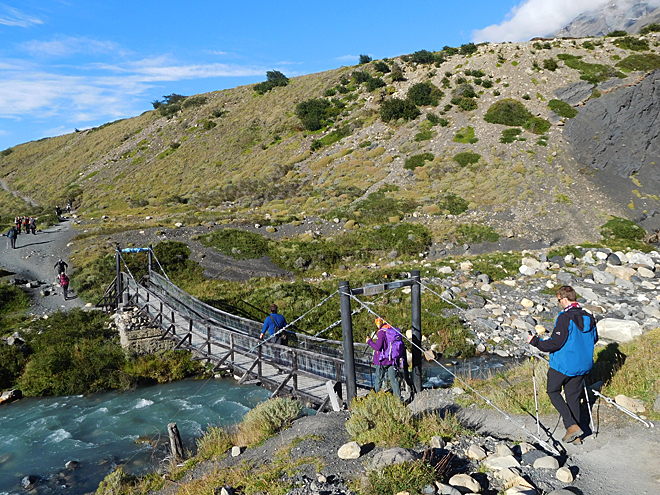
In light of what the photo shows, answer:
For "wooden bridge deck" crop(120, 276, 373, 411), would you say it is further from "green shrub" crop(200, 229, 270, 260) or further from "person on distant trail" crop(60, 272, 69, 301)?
"green shrub" crop(200, 229, 270, 260)

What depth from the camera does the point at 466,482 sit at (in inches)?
204

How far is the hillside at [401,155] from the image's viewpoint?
33.7 meters

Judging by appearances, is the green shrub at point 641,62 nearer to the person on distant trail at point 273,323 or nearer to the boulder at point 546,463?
the person on distant trail at point 273,323

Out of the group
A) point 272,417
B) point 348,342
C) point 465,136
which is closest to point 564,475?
point 348,342

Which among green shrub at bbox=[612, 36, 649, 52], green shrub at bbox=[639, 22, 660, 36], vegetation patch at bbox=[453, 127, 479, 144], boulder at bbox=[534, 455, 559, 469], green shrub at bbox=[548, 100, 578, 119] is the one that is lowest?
boulder at bbox=[534, 455, 559, 469]

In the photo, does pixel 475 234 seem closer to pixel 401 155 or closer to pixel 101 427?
pixel 401 155

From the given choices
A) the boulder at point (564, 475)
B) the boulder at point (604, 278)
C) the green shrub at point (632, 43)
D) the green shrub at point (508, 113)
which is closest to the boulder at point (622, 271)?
the boulder at point (604, 278)

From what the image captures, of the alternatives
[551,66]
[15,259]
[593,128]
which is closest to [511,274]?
[593,128]

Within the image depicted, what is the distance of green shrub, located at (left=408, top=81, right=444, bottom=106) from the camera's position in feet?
170

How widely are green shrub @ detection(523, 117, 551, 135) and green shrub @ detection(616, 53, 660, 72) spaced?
14.4 metres

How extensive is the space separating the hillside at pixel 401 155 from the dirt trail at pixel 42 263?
5.74 m

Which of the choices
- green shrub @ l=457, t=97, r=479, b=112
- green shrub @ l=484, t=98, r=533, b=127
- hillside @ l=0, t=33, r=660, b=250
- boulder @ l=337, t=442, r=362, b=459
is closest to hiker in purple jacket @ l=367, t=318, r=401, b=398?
boulder @ l=337, t=442, r=362, b=459

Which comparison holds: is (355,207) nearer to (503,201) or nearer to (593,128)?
(503,201)

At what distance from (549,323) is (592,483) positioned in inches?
566
